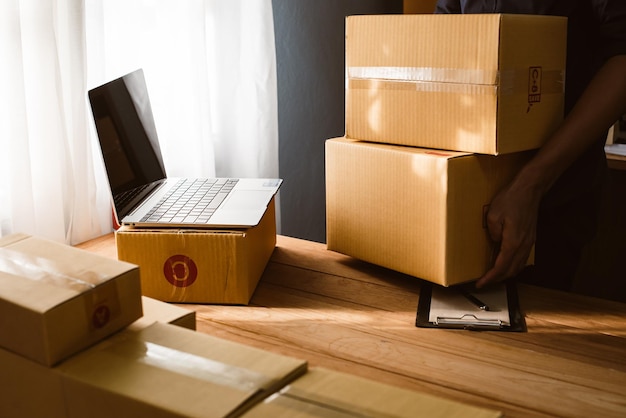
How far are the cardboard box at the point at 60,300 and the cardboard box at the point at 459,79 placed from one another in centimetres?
60

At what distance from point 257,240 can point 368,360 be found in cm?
38

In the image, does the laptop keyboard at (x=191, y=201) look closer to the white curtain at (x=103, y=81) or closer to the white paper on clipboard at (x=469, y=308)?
the white curtain at (x=103, y=81)

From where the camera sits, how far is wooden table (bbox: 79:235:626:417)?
102 cm

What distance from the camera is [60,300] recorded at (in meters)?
0.87

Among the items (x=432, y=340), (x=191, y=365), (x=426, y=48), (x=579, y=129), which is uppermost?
A: (x=426, y=48)

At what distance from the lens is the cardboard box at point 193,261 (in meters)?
1.29

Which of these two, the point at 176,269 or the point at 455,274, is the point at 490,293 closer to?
the point at 455,274

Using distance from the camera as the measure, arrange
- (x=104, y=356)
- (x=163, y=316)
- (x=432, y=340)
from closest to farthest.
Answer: (x=104, y=356) → (x=163, y=316) → (x=432, y=340)

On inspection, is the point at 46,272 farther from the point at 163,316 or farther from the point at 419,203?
the point at 419,203

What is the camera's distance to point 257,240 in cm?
139

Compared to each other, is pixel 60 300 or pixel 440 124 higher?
pixel 440 124

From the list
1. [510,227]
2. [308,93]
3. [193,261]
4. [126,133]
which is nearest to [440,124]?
[510,227]

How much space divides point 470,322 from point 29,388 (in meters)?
0.68

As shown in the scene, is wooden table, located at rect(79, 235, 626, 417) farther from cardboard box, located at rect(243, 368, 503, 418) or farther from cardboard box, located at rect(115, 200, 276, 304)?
cardboard box, located at rect(243, 368, 503, 418)
